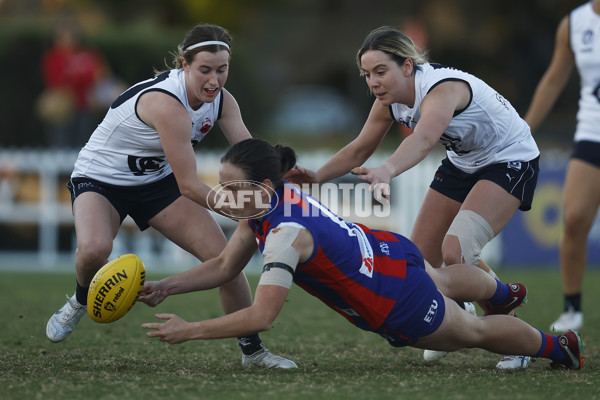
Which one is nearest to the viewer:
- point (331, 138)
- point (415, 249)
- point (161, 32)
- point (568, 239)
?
point (415, 249)

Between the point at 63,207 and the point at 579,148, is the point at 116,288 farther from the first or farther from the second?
the point at 63,207

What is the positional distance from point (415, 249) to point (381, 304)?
15.9 inches

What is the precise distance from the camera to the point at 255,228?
443cm

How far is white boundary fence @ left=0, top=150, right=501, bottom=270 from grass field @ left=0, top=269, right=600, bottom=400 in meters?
4.21

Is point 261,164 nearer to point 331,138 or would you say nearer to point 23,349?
point 23,349

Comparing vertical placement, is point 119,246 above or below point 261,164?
below

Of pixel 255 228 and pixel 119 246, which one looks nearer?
pixel 255 228

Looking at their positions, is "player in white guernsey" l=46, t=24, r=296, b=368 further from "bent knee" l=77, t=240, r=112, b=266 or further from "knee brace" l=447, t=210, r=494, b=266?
"knee brace" l=447, t=210, r=494, b=266

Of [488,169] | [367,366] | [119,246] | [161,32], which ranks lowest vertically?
[119,246]

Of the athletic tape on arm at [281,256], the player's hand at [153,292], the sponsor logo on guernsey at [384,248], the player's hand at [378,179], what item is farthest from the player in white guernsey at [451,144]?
the player's hand at [153,292]

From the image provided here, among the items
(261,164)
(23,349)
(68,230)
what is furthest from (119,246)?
(261,164)

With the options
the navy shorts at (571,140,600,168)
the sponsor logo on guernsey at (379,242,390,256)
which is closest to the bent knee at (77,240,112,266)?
the sponsor logo on guernsey at (379,242,390,256)

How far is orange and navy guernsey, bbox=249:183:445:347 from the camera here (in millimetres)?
4297

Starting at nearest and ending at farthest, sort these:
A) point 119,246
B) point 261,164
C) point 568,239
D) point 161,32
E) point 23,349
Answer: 1. point 261,164
2. point 23,349
3. point 568,239
4. point 119,246
5. point 161,32
